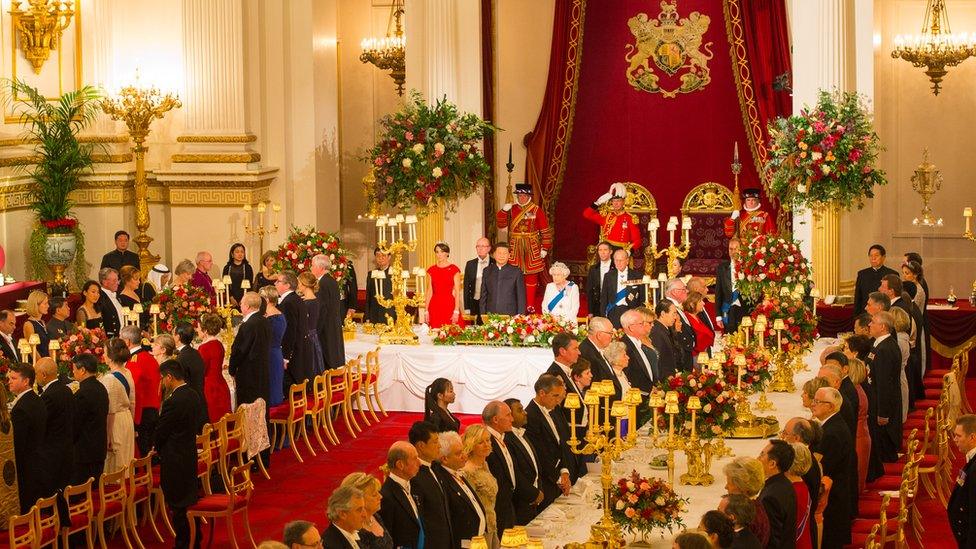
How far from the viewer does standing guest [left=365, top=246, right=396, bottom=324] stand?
17.1 metres

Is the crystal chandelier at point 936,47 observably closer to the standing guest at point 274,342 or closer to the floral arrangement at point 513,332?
the floral arrangement at point 513,332

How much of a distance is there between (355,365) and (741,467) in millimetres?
7848

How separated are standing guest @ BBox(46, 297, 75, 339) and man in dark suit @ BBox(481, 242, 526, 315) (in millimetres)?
4704

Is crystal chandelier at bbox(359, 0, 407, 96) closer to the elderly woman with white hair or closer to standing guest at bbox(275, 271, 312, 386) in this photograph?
the elderly woman with white hair

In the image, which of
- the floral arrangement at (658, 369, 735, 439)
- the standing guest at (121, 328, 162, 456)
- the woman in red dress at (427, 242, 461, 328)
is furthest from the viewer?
the woman in red dress at (427, 242, 461, 328)

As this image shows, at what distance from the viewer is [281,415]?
47.3 ft

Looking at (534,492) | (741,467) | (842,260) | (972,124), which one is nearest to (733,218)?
(842,260)

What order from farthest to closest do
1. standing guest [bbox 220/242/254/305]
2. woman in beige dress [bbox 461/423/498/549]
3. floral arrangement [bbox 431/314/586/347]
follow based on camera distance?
standing guest [bbox 220/242/254/305] → floral arrangement [bbox 431/314/586/347] → woman in beige dress [bbox 461/423/498/549]

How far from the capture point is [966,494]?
9250 millimetres

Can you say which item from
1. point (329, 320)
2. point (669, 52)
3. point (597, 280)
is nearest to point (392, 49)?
point (669, 52)

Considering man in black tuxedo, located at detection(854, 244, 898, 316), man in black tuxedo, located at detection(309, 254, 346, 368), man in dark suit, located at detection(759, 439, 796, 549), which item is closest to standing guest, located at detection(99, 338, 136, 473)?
man in black tuxedo, located at detection(309, 254, 346, 368)

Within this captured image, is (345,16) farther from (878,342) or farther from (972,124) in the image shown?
(878,342)

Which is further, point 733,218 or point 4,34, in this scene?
point 733,218

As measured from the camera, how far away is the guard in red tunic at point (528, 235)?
20359 millimetres
